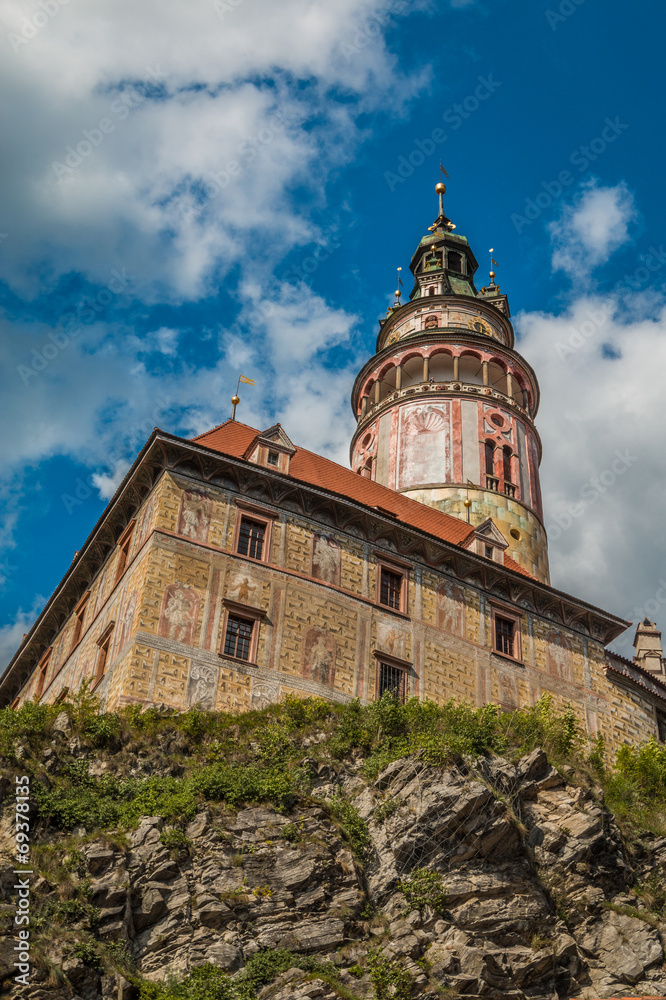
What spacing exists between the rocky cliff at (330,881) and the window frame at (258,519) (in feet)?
19.0

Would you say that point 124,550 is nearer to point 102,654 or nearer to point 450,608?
point 102,654

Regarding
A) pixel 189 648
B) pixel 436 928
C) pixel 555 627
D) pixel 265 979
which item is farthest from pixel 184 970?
pixel 555 627

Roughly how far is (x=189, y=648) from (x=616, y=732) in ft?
49.5

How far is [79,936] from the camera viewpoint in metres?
20.0

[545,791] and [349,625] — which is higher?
[349,625]

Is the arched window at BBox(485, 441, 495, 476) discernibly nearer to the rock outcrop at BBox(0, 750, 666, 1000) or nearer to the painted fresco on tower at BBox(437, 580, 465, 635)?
the painted fresco on tower at BBox(437, 580, 465, 635)

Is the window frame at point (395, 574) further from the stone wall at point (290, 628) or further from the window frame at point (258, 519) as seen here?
the window frame at point (258, 519)

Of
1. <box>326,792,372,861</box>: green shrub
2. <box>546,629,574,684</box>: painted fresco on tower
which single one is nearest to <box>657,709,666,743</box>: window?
<box>546,629,574,684</box>: painted fresco on tower

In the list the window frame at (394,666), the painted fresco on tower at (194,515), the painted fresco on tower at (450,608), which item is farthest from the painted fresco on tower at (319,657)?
the painted fresco on tower at (450,608)

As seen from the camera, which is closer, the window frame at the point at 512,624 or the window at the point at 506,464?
the window frame at the point at 512,624

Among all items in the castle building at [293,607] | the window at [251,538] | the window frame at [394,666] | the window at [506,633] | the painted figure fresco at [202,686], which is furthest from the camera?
the window at [506,633]

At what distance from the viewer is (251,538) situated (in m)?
Result: 30.9

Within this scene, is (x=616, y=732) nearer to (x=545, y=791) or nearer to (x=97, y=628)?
(x=545, y=791)

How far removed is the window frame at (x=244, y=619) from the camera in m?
28.6
